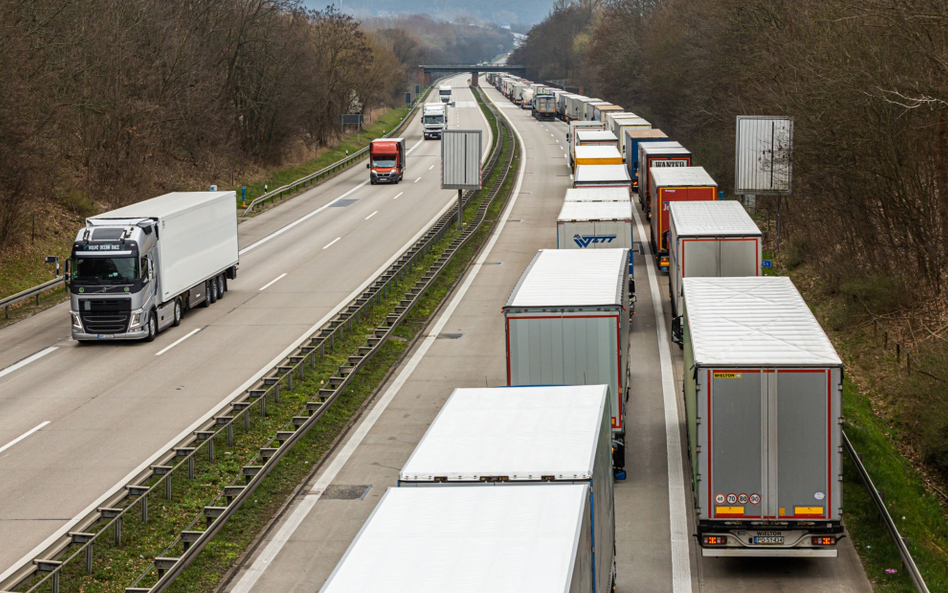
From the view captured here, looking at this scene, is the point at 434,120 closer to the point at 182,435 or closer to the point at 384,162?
the point at 384,162

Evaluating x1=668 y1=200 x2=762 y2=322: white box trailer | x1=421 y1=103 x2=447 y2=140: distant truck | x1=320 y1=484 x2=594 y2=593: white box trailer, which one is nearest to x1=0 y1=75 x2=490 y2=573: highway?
x1=320 y1=484 x2=594 y2=593: white box trailer

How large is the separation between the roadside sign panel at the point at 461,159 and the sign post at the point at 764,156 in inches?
462

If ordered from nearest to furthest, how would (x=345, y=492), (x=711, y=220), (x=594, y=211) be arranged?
(x=345, y=492)
(x=711, y=220)
(x=594, y=211)

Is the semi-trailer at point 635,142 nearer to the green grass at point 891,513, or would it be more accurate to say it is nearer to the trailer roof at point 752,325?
the green grass at point 891,513

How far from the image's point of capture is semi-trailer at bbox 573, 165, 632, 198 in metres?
37.8

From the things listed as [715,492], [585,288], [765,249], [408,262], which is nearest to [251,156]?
Result: [408,262]

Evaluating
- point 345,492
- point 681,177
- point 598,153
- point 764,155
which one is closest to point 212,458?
point 345,492

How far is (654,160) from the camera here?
4344 cm

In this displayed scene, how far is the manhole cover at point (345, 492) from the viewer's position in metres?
16.7

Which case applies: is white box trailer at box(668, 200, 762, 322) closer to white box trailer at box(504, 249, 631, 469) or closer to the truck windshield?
white box trailer at box(504, 249, 631, 469)

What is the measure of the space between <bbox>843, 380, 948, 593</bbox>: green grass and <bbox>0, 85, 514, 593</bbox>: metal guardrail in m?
9.07

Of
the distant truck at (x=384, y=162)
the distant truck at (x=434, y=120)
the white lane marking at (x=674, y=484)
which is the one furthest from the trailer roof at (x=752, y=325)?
the distant truck at (x=434, y=120)

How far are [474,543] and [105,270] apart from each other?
67.1ft

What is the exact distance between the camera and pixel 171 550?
1425cm
